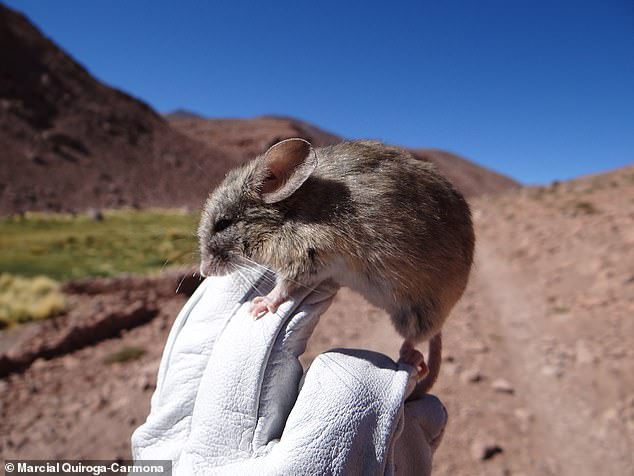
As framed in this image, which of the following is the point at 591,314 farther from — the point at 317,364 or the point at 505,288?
the point at 317,364

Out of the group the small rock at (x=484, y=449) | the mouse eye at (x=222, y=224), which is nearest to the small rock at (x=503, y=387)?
the small rock at (x=484, y=449)

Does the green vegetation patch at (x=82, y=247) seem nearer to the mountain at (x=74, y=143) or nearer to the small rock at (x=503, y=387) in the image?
the small rock at (x=503, y=387)

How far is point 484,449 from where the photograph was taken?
5.26 metres

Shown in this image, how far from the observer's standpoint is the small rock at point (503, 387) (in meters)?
6.46

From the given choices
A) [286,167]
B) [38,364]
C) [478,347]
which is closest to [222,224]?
[286,167]

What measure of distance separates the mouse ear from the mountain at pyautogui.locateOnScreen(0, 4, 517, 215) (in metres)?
31.6

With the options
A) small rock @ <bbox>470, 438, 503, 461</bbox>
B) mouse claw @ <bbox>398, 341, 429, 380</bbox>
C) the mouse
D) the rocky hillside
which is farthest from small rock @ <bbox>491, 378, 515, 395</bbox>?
A: the rocky hillside

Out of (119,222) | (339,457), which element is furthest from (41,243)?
(339,457)

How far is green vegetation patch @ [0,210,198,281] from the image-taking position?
530 inches

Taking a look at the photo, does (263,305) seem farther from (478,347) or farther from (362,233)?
(478,347)

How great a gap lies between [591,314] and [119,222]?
23.1 m

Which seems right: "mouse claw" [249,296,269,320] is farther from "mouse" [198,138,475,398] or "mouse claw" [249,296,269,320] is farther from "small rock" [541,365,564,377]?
"small rock" [541,365,564,377]

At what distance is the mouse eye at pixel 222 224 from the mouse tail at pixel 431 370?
155cm

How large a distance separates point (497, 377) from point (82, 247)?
1503 cm
